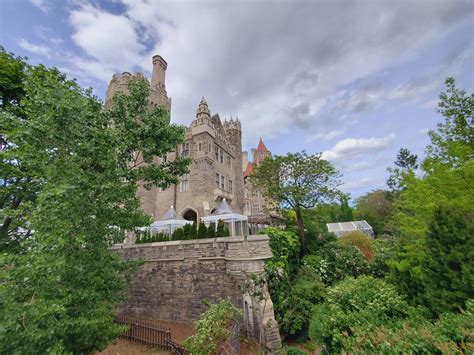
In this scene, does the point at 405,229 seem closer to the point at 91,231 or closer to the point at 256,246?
the point at 256,246

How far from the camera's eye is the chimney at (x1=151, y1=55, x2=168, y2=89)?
71.1ft

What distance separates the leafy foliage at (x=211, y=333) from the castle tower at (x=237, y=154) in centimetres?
1696

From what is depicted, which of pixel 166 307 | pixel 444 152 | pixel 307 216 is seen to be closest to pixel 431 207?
pixel 444 152

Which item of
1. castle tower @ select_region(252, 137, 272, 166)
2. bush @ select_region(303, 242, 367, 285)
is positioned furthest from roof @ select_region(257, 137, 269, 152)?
bush @ select_region(303, 242, 367, 285)

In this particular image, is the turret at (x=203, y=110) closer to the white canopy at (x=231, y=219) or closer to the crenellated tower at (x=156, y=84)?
the crenellated tower at (x=156, y=84)

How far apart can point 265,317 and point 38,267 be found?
25.9ft

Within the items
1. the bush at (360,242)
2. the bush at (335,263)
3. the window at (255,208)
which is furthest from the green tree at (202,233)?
the window at (255,208)

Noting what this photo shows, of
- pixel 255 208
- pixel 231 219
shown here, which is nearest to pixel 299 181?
pixel 231 219

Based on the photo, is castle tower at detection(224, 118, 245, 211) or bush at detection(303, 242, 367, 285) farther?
castle tower at detection(224, 118, 245, 211)

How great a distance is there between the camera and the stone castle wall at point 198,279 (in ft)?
29.3

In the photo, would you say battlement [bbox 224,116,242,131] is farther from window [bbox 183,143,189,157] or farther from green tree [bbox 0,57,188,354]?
green tree [bbox 0,57,188,354]

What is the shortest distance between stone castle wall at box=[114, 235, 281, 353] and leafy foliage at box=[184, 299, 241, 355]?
86.5 inches

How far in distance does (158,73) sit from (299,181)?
18.6 m

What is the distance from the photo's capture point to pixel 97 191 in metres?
5.35
